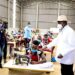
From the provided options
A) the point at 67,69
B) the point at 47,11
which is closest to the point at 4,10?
the point at 47,11

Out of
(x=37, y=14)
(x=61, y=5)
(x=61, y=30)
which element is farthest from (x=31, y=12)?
(x=61, y=30)

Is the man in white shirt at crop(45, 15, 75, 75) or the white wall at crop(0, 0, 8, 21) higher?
the white wall at crop(0, 0, 8, 21)

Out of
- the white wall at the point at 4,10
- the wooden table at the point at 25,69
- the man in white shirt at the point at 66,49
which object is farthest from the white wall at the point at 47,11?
the man in white shirt at the point at 66,49

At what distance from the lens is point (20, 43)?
32.2 ft

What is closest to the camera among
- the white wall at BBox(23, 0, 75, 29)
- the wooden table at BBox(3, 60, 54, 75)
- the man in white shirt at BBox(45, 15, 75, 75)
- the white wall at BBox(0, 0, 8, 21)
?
the man in white shirt at BBox(45, 15, 75, 75)

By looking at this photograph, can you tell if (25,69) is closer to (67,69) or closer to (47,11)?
(67,69)

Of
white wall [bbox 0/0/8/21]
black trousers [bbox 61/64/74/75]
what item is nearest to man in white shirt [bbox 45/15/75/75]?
black trousers [bbox 61/64/74/75]

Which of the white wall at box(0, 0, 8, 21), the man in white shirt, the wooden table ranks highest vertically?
the white wall at box(0, 0, 8, 21)

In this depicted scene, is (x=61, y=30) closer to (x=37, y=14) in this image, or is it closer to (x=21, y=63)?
(x=21, y=63)

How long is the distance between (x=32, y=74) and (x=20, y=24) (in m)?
17.5

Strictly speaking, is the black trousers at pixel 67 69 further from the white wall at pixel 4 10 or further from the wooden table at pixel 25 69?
the white wall at pixel 4 10

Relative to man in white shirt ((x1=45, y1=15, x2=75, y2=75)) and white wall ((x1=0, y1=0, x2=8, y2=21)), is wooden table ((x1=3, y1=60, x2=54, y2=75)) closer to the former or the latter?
man in white shirt ((x1=45, y1=15, x2=75, y2=75))

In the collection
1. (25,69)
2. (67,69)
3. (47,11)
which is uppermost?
(47,11)

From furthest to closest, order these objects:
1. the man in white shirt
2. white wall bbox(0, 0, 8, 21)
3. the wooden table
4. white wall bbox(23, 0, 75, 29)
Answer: white wall bbox(23, 0, 75, 29)
white wall bbox(0, 0, 8, 21)
the wooden table
the man in white shirt
